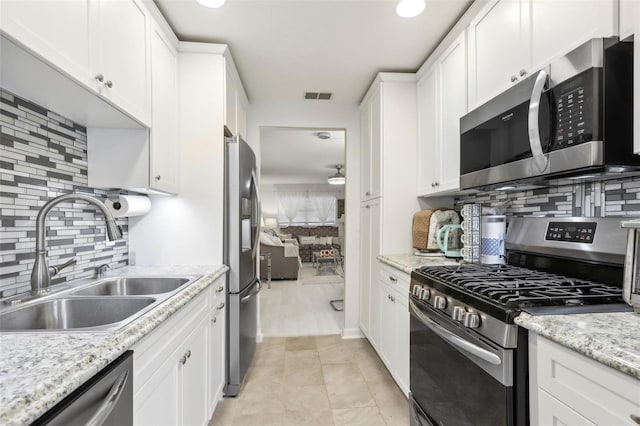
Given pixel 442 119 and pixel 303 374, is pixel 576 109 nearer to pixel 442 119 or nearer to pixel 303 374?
pixel 442 119

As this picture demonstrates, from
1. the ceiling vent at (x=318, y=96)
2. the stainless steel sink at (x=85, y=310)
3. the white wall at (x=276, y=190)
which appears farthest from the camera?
the white wall at (x=276, y=190)

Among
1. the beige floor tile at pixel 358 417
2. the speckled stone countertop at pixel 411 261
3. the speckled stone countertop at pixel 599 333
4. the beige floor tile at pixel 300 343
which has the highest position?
the speckled stone countertop at pixel 599 333

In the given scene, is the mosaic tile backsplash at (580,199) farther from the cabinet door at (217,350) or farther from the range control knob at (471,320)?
the cabinet door at (217,350)

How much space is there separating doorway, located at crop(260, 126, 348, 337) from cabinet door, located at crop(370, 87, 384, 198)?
63cm

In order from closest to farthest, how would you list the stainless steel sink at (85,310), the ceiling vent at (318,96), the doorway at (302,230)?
1. the stainless steel sink at (85,310)
2. the ceiling vent at (318,96)
3. the doorway at (302,230)

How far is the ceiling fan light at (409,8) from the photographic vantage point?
5.40ft

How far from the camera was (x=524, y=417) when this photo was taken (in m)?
0.91

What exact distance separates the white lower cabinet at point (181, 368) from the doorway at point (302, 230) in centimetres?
151

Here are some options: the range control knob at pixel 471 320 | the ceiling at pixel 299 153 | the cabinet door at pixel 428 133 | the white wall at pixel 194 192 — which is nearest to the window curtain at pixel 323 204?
the ceiling at pixel 299 153

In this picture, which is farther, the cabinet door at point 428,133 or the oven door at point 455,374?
the cabinet door at point 428,133

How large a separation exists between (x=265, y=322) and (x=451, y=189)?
101 inches

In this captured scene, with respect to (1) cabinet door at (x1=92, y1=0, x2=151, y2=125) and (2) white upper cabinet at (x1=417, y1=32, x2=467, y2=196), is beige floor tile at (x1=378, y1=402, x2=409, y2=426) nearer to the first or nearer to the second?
(2) white upper cabinet at (x1=417, y1=32, x2=467, y2=196)

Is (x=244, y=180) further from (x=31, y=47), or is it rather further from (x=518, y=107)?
(x=518, y=107)

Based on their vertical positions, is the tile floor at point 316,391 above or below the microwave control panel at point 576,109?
below
